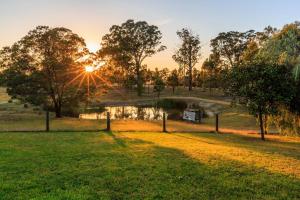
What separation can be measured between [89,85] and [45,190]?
1044 inches

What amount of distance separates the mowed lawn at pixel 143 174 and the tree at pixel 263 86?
22.3ft

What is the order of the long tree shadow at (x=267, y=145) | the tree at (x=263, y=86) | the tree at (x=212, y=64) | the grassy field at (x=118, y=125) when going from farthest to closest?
the tree at (x=212, y=64), the grassy field at (x=118, y=125), the tree at (x=263, y=86), the long tree shadow at (x=267, y=145)

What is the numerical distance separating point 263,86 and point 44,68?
20.8m

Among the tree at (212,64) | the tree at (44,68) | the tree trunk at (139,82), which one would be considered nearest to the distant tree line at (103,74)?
the tree at (44,68)

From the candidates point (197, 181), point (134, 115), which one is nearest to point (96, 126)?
point (197, 181)

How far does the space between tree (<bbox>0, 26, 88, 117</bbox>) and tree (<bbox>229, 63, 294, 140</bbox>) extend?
18.1 metres

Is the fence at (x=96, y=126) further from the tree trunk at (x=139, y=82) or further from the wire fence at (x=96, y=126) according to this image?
the tree trunk at (x=139, y=82)

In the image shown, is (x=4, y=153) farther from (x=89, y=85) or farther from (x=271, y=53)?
(x=89, y=85)

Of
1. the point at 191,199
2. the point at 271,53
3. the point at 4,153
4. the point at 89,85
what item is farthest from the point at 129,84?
the point at 191,199

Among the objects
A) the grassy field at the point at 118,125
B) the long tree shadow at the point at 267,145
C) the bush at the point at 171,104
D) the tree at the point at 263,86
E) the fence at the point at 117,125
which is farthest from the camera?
the bush at the point at 171,104

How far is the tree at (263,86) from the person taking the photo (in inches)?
713

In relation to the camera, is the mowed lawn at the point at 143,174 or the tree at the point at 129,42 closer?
the mowed lawn at the point at 143,174

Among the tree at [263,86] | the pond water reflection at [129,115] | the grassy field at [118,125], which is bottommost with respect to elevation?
the pond water reflection at [129,115]

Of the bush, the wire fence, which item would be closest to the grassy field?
the wire fence
